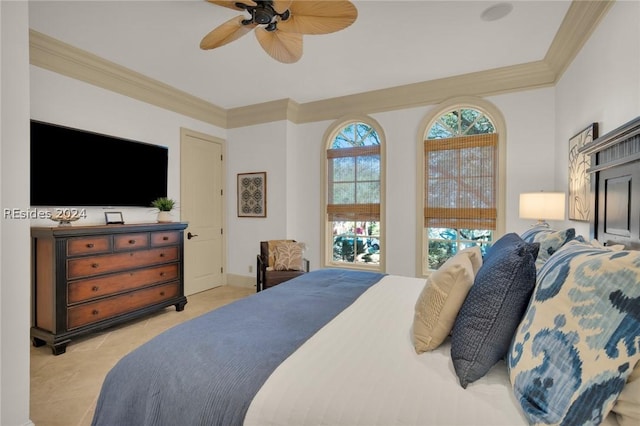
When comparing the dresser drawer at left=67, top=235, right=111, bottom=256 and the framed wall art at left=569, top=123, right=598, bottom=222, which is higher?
the framed wall art at left=569, top=123, right=598, bottom=222

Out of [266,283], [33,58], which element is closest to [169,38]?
[33,58]

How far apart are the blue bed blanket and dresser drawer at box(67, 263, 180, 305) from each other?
188 cm

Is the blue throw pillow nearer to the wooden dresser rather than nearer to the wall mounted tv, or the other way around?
the wooden dresser

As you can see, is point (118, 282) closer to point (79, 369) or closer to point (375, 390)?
point (79, 369)

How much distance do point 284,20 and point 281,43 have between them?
300 mm

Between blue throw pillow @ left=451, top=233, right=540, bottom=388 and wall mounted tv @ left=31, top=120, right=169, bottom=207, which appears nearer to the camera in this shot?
blue throw pillow @ left=451, top=233, right=540, bottom=388

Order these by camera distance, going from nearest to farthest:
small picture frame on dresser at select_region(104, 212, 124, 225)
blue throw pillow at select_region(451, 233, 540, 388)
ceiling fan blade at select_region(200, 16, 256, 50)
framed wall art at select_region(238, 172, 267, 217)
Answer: blue throw pillow at select_region(451, 233, 540, 388), ceiling fan blade at select_region(200, 16, 256, 50), small picture frame on dresser at select_region(104, 212, 124, 225), framed wall art at select_region(238, 172, 267, 217)

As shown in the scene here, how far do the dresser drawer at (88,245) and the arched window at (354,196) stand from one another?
102 inches

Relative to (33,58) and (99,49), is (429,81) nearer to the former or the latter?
(99,49)

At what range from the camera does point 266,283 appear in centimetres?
355
